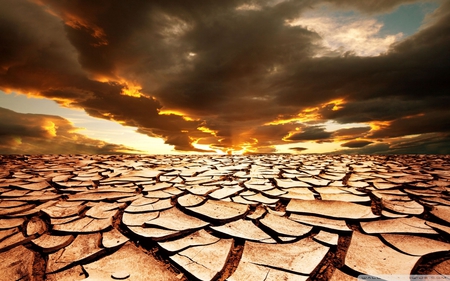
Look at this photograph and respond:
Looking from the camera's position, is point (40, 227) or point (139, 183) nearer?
point (40, 227)

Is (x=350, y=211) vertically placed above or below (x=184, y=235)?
above

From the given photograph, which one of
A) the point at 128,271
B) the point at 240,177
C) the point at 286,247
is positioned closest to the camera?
the point at 128,271

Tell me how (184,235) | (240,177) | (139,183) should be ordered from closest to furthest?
1. (184,235)
2. (139,183)
3. (240,177)

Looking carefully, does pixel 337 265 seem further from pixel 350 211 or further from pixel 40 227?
pixel 40 227

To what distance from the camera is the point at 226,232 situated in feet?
4.03

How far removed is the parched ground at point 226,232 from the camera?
0.93 meters

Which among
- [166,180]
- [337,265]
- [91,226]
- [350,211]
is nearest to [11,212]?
[91,226]

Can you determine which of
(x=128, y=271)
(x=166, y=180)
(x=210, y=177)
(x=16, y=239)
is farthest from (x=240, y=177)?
(x=16, y=239)

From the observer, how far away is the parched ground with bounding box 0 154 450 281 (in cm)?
93

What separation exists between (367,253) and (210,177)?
6.04 ft

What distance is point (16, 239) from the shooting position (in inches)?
47.8

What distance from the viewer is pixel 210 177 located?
264cm

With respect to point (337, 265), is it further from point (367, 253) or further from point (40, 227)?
point (40, 227)

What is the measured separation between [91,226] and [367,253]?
5.05 feet
